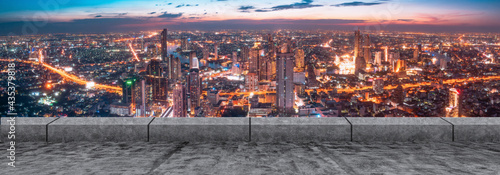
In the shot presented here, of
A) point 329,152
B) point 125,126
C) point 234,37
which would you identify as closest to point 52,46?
point 234,37

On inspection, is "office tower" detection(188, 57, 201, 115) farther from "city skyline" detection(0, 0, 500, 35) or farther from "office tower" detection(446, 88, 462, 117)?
"office tower" detection(446, 88, 462, 117)

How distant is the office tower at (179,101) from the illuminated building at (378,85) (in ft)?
Answer: 12.4

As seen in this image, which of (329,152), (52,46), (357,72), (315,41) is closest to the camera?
(329,152)

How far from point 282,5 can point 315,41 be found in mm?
2025

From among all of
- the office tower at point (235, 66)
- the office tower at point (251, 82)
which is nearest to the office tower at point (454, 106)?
the office tower at point (251, 82)

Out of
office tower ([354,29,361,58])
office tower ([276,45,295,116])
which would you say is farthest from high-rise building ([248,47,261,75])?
office tower ([354,29,361,58])

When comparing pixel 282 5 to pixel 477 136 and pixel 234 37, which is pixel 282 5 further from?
pixel 477 136

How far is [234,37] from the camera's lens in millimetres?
7785

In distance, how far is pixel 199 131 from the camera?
7.50 feet

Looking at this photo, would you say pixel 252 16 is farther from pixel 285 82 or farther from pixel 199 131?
pixel 199 131

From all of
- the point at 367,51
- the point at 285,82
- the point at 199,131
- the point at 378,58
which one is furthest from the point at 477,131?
the point at 378,58

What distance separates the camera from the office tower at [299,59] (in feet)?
31.9

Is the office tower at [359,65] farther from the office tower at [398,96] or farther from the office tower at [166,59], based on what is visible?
the office tower at [166,59]

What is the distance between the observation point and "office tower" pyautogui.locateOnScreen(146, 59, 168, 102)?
7515 millimetres
